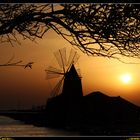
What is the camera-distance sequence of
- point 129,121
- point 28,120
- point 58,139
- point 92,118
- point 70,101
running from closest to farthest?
1. point 58,139
2. point 70,101
3. point 92,118
4. point 129,121
5. point 28,120

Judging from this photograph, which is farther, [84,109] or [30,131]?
[30,131]

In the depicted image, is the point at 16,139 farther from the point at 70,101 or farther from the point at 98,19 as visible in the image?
the point at 70,101

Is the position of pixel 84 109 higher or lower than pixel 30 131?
higher

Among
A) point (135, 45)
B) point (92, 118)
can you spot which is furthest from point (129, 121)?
point (135, 45)

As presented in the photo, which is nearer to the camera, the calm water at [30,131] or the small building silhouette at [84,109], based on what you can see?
the calm water at [30,131]

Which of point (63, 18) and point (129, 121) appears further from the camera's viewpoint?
point (129, 121)

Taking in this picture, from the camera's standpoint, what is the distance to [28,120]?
241 ft

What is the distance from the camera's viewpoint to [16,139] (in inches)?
603

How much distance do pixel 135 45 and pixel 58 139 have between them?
465 centimetres

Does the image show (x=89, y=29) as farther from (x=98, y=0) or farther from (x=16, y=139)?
(x=16, y=139)

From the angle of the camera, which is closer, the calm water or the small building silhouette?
the calm water

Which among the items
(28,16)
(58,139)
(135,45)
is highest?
(28,16)

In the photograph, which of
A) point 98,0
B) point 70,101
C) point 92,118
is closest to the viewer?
point 98,0

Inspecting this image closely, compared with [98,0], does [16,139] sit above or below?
below
